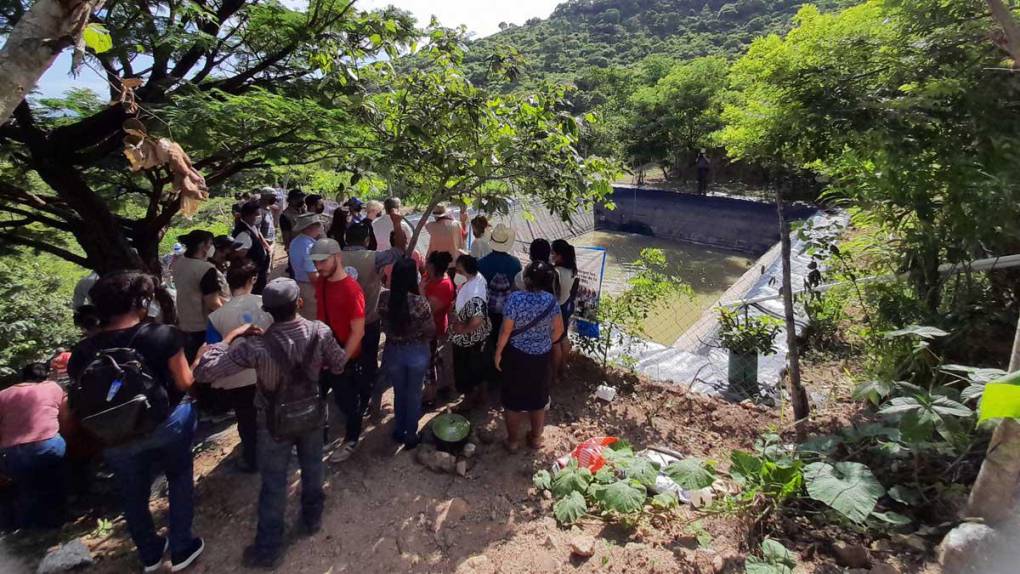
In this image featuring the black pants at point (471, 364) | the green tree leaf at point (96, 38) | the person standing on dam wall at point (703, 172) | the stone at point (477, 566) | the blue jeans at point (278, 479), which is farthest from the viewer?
the person standing on dam wall at point (703, 172)

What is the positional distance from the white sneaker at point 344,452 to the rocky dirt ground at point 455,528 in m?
0.05

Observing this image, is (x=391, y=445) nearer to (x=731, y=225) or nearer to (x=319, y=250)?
(x=319, y=250)

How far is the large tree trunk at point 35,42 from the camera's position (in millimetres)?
1440

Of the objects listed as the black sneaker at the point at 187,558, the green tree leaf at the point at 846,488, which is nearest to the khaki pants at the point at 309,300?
the black sneaker at the point at 187,558

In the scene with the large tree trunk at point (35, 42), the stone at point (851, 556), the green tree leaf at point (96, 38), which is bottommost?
the stone at point (851, 556)

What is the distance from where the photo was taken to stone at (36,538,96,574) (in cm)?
246

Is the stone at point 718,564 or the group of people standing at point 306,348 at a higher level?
the group of people standing at point 306,348

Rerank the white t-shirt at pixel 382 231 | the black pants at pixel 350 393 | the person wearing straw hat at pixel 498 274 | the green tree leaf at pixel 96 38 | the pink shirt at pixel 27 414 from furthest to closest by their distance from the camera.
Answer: the white t-shirt at pixel 382 231
the person wearing straw hat at pixel 498 274
the black pants at pixel 350 393
the pink shirt at pixel 27 414
the green tree leaf at pixel 96 38

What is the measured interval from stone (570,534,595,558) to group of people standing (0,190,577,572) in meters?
0.95

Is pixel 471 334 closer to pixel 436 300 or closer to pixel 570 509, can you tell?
pixel 436 300

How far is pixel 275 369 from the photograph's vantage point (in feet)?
7.64

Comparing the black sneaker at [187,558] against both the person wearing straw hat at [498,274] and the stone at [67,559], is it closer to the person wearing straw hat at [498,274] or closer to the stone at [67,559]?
the stone at [67,559]

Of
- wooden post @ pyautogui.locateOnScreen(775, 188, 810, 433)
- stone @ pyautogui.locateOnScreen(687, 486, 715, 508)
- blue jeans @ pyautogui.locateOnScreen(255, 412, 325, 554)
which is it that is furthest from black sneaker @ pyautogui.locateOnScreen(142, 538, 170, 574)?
wooden post @ pyautogui.locateOnScreen(775, 188, 810, 433)

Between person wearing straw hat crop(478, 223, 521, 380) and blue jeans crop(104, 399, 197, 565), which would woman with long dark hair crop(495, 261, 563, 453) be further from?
blue jeans crop(104, 399, 197, 565)
